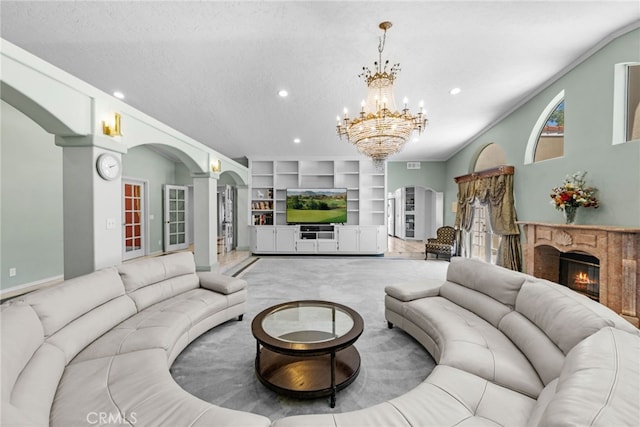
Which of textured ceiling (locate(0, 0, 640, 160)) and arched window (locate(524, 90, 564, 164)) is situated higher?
textured ceiling (locate(0, 0, 640, 160))

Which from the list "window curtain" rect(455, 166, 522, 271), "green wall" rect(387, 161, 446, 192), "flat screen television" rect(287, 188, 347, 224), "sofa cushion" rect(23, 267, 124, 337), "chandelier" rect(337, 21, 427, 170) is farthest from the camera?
"green wall" rect(387, 161, 446, 192)

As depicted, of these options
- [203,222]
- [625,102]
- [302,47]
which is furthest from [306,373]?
[625,102]

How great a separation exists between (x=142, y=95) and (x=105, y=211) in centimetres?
236

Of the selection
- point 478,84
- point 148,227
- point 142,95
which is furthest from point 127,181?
point 478,84

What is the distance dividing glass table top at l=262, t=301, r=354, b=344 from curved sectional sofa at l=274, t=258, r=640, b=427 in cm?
75

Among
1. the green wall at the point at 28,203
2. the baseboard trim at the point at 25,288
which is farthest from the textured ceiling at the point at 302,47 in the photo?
the baseboard trim at the point at 25,288

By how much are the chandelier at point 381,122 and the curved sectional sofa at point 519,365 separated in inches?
65.6

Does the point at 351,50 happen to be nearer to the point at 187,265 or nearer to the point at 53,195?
the point at 187,265

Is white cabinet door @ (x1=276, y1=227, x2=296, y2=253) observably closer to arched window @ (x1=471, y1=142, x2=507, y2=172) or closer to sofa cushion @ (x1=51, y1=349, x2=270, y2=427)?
arched window @ (x1=471, y1=142, x2=507, y2=172)

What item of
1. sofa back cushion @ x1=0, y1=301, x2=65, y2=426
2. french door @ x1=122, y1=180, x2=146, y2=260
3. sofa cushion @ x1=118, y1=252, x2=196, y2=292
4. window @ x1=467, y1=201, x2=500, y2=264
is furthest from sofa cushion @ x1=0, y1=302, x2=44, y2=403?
window @ x1=467, y1=201, x2=500, y2=264

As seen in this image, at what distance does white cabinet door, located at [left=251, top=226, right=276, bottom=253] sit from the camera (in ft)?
24.1

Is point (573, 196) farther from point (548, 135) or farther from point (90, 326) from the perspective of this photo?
point (90, 326)

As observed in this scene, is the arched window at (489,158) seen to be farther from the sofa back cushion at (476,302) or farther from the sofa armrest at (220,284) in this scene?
the sofa armrest at (220,284)

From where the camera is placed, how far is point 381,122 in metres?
2.86
